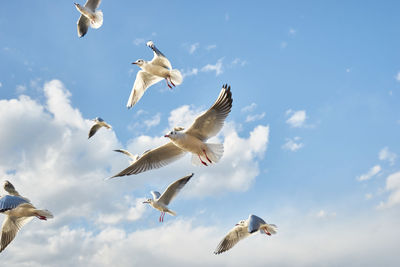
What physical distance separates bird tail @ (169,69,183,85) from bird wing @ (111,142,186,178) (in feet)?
8.76

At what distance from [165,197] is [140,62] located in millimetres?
3807

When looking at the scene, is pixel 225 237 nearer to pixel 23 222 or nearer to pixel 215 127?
pixel 215 127

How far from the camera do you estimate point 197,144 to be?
7.08 metres

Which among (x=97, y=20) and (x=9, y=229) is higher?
(x=97, y=20)

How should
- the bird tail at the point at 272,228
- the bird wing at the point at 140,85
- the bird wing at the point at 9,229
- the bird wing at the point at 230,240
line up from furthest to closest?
the bird wing at the point at 140,85 → the bird wing at the point at 9,229 → the bird wing at the point at 230,240 → the bird tail at the point at 272,228

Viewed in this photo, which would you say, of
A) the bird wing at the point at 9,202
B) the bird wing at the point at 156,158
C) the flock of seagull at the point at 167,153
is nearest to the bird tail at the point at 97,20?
the flock of seagull at the point at 167,153

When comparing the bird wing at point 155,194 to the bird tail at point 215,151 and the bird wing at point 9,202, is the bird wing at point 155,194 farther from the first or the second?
the bird tail at point 215,151

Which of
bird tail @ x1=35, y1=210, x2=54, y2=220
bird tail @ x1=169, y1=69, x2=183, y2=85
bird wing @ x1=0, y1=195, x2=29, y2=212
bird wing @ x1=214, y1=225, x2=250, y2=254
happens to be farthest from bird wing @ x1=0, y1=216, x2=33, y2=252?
bird tail @ x1=169, y1=69, x2=183, y2=85

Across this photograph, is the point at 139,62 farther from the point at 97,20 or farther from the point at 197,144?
the point at 197,144

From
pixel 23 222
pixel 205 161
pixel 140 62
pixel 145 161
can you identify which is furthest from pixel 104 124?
pixel 205 161

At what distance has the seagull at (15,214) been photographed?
26.2 ft

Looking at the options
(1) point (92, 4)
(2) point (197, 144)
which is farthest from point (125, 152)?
(2) point (197, 144)

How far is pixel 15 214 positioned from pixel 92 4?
7.58 m

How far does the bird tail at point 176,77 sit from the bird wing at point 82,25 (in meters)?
5.57
